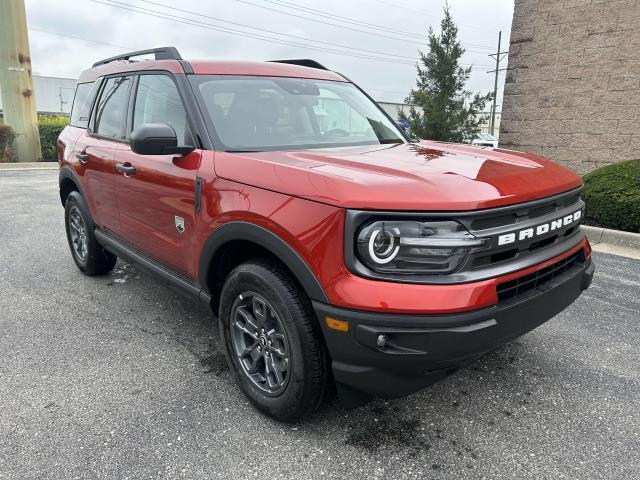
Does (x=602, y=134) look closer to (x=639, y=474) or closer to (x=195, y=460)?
(x=639, y=474)

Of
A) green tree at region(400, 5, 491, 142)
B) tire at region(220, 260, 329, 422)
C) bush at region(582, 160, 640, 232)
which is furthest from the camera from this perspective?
green tree at region(400, 5, 491, 142)

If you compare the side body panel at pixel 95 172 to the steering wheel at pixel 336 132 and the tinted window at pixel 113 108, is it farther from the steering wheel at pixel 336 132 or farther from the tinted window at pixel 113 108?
the steering wheel at pixel 336 132

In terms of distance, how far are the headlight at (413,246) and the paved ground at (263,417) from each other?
0.95 m

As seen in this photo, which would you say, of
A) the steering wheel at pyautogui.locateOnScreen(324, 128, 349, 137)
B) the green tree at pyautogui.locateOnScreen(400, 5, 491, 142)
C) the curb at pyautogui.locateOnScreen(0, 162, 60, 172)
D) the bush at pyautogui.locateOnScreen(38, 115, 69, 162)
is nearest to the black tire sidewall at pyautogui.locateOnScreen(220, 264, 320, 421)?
the steering wheel at pyautogui.locateOnScreen(324, 128, 349, 137)

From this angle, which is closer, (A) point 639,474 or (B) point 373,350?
(B) point 373,350

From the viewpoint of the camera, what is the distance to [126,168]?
135 inches

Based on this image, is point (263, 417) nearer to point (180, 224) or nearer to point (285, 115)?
point (180, 224)

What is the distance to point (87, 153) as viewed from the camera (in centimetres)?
416

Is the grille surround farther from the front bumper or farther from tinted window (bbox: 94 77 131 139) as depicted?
tinted window (bbox: 94 77 131 139)

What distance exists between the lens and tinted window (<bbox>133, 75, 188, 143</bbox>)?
306 cm

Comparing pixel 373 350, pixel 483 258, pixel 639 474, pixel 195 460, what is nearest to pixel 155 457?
pixel 195 460

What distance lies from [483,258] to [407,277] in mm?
354

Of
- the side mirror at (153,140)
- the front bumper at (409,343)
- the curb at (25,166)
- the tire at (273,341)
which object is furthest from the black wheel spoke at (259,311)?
the curb at (25,166)

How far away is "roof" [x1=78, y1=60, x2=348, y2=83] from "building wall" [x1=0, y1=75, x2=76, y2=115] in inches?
1328
